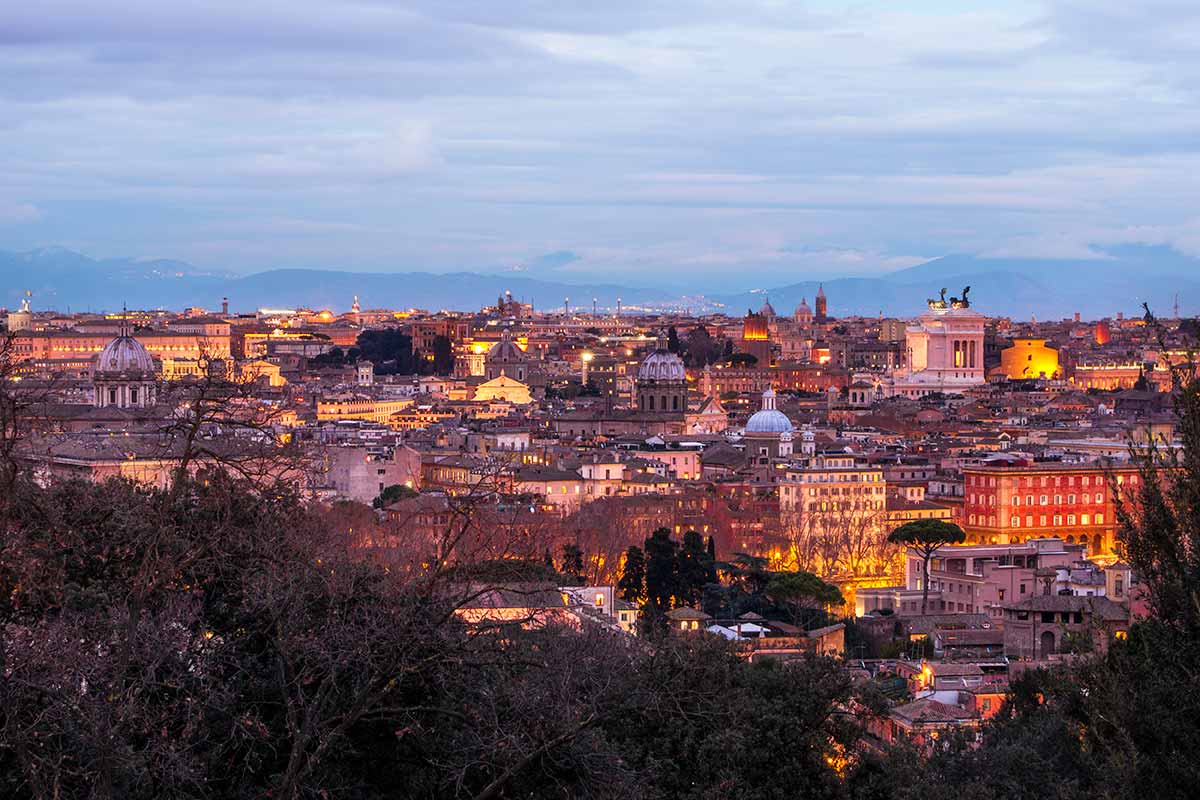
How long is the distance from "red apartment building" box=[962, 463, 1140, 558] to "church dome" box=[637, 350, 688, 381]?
34.2 meters

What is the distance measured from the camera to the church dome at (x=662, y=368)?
270 feet

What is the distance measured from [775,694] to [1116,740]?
6.52 metres

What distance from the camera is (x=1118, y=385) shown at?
105 metres

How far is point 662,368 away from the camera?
8262 centimetres

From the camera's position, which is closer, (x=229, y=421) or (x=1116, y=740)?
(x=1116, y=740)

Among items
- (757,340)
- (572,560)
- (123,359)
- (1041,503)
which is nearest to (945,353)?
(757,340)

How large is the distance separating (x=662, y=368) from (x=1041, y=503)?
35157mm

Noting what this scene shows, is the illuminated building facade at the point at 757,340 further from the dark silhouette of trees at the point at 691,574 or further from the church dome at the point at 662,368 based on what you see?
the dark silhouette of trees at the point at 691,574

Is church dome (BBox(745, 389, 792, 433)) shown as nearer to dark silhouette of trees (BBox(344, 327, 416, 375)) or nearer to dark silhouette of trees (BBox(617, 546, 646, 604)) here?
dark silhouette of trees (BBox(617, 546, 646, 604))

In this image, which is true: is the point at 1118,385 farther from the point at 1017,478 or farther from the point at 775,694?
the point at 775,694

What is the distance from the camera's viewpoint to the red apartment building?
48.0 meters

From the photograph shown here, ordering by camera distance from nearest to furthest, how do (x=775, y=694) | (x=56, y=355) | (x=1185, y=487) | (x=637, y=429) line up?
(x=1185, y=487), (x=775, y=694), (x=637, y=429), (x=56, y=355)

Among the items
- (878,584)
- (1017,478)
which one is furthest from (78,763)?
(1017,478)

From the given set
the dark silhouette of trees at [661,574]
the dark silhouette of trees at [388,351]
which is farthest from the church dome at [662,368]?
the dark silhouette of trees at [661,574]
